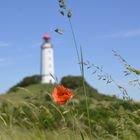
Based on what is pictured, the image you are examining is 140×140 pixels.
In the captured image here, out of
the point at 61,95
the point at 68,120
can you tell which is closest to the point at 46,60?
the point at 68,120

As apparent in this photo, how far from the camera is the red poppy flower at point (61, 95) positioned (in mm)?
2527

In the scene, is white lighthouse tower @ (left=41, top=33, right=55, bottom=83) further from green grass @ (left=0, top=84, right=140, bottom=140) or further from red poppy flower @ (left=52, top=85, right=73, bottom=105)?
red poppy flower @ (left=52, top=85, right=73, bottom=105)

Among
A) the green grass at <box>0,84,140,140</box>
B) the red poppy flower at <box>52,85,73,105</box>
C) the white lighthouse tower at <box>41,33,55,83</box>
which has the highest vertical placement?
the white lighthouse tower at <box>41,33,55,83</box>

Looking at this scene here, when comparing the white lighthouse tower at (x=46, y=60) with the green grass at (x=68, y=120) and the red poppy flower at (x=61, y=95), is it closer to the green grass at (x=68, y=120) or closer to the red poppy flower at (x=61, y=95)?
the green grass at (x=68, y=120)

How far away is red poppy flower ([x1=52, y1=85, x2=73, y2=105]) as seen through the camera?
2.53 m

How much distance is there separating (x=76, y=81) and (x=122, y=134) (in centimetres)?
4501

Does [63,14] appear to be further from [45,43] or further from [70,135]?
[45,43]

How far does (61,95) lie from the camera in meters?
2.62

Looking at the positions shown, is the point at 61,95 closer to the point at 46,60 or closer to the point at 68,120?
the point at 68,120

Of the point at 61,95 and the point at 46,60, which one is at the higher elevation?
the point at 46,60

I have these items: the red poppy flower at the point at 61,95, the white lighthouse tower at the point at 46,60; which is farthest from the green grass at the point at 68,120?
the white lighthouse tower at the point at 46,60

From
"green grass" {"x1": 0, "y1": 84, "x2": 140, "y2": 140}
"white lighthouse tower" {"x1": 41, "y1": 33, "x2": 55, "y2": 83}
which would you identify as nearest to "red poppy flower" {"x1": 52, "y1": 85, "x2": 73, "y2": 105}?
"green grass" {"x1": 0, "y1": 84, "x2": 140, "y2": 140}

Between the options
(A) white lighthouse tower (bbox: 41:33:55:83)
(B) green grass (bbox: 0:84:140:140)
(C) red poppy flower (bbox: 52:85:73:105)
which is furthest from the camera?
(A) white lighthouse tower (bbox: 41:33:55:83)

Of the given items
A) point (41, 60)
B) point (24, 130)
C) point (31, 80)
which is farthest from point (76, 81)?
point (24, 130)
